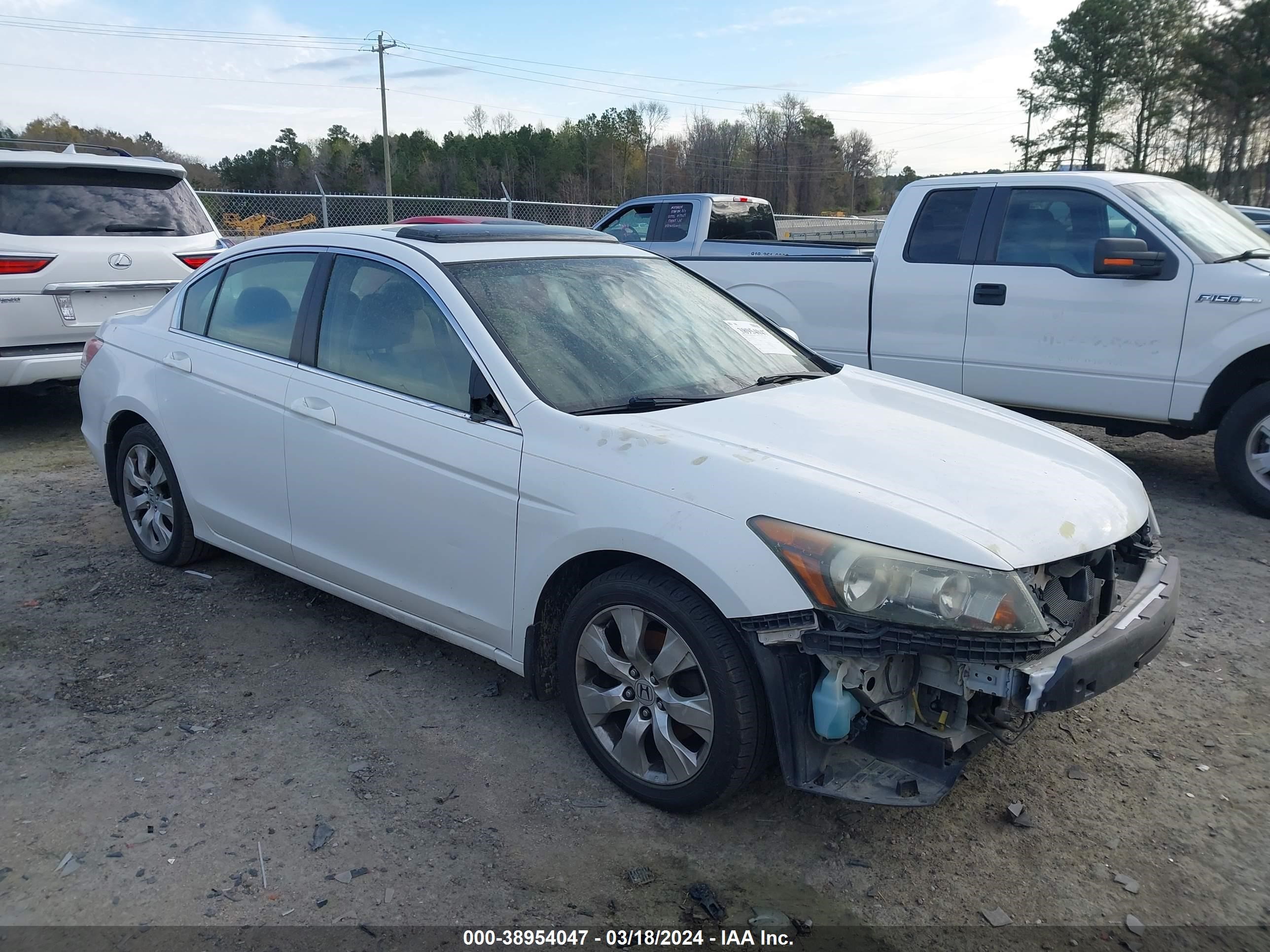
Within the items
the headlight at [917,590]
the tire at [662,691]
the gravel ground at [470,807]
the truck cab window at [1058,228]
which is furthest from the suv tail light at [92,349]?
the truck cab window at [1058,228]

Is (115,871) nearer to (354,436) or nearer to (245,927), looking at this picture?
(245,927)

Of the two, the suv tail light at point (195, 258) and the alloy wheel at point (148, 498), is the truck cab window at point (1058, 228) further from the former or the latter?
the suv tail light at point (195, 258)

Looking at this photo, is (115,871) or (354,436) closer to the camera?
(115,871)

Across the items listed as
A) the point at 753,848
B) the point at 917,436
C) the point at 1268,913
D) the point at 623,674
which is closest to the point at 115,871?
the point at 623,674

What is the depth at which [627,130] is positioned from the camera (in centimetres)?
6531

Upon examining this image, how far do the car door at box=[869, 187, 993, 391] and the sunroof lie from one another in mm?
3411

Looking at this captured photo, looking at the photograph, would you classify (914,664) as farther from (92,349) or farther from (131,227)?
(131,227)

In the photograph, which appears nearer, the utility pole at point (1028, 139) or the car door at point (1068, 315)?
the car door at point (1068, 315)

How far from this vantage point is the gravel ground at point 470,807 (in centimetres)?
271

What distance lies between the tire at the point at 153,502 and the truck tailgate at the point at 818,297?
4.00 metres

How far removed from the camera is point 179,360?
184 inches

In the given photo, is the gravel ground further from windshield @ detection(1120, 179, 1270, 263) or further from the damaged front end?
windshield @ detection(1120, 179, 1270, 263)

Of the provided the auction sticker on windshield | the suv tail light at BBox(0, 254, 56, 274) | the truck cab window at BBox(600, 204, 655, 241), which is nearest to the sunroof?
the auction sticker on windshield

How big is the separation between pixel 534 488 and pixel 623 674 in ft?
2.14
